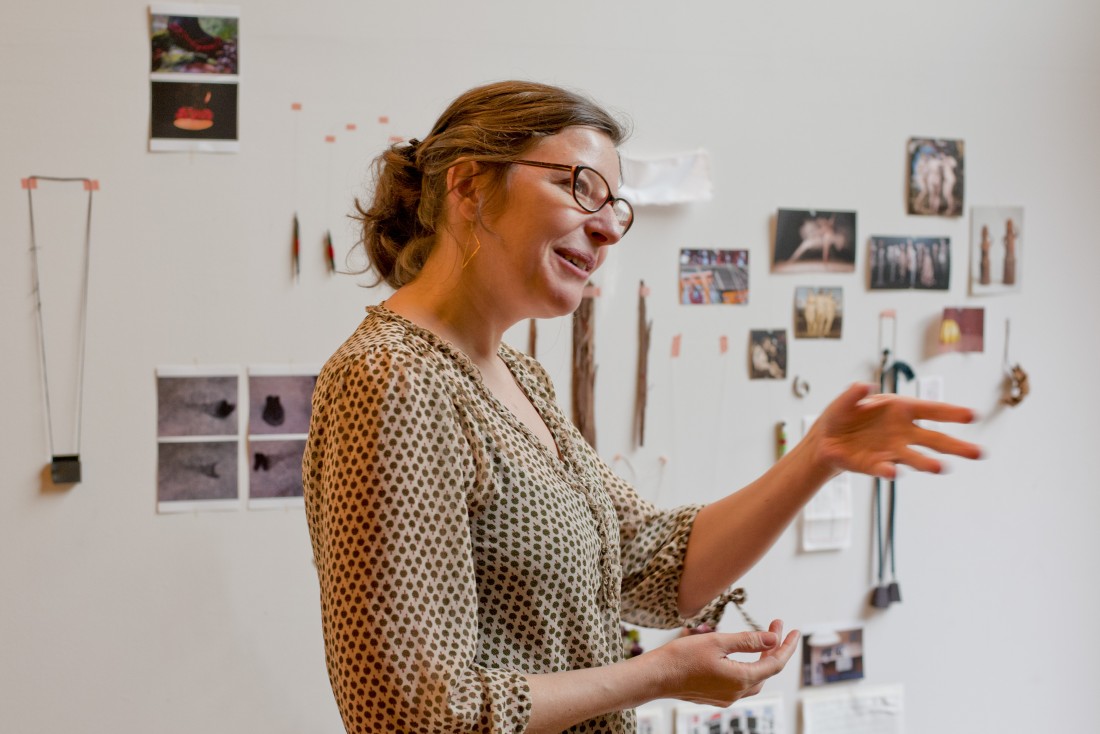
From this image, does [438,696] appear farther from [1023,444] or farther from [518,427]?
[1023,444]

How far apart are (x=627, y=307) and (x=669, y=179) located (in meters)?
0.30

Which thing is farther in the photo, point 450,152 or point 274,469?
point 274,469

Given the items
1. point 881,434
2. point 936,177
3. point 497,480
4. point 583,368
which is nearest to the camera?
point 497,480

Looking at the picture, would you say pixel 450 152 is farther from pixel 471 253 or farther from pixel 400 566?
pixel 400 566

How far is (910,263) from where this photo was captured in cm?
237

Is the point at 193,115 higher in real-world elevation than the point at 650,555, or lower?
higher

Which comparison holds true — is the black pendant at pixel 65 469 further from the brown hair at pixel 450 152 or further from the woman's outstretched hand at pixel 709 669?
the woman's outstretched hand at pixel 709 669

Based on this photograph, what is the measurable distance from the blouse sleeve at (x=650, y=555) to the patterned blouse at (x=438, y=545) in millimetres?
174

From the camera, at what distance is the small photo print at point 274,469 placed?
200cm

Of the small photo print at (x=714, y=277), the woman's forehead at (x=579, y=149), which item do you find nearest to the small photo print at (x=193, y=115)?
the small photo print at (x=714, y=277)

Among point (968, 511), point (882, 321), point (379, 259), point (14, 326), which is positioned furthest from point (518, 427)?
point (968, 511)

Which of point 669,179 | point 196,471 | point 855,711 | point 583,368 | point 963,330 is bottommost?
point 855,711

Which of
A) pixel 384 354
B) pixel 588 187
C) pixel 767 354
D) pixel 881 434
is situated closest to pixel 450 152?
pixel 588 187

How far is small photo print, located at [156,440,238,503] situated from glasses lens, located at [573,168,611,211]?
3.93 feet
